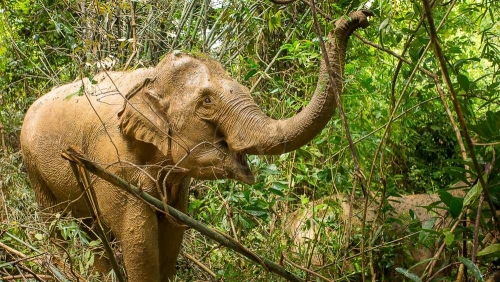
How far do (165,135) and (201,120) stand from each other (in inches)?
6.5

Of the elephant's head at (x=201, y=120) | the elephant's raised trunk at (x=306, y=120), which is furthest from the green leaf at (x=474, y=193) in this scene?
the elephant's head at (x=201, y=120)

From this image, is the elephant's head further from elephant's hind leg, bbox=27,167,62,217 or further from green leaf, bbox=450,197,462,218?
elephant's hind leg, bbox=27,167,62,217

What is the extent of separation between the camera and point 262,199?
395cm

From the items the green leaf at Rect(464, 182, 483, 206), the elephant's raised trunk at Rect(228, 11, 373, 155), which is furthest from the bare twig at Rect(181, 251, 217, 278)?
the green leaf at Rect(464, 182, 483, 206)

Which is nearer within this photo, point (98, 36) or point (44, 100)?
point (44, 100)

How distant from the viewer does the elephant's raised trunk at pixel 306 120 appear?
2.54 meters

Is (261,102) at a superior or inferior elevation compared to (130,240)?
superior

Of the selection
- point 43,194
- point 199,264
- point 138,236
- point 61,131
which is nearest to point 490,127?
point 138,236

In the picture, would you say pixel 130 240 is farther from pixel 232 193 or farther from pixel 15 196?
pixel 15 196

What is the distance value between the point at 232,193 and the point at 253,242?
18.0 inches

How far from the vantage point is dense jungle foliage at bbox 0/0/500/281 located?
3.06 meters

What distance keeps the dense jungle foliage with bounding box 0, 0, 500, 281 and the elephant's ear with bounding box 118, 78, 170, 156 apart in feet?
0.73

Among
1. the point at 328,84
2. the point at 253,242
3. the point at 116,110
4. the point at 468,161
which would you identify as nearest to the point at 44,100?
the point at 116,110

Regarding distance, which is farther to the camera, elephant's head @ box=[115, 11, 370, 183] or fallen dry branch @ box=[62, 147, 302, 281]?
elephant's head @ box=[115, 11, 370, 183]
